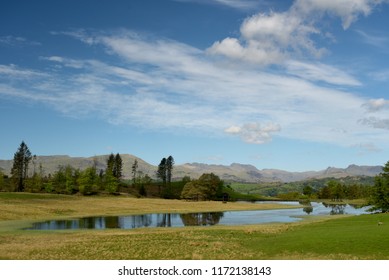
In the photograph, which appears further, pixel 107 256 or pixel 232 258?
pixel 107 256

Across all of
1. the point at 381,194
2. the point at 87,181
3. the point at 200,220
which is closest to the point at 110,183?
the point at 87,181

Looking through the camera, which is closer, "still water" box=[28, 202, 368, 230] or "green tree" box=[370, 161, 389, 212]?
"still water" box=[28, 202, 368, 230]

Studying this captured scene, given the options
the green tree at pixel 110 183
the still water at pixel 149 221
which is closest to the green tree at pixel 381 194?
the still water at pixel 149 221

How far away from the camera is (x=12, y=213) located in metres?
88.4

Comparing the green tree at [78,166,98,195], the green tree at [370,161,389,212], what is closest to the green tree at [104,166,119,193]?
the green tree at [78,166,98,195]

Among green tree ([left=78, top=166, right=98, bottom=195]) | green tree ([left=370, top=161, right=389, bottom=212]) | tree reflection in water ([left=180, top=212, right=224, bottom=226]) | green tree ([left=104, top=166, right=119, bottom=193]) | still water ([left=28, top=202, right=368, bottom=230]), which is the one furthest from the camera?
green tree ([left=104, top=166, right=119, bottom=193])

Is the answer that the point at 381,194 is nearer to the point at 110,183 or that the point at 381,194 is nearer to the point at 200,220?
the point at 200,220

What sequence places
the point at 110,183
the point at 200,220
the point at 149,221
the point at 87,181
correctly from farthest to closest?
the point at 110,183 < the point at 87,181 < the point at 200,220 < the point at 149,221

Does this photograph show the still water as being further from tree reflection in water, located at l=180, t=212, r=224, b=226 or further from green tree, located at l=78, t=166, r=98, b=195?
green tree, located at l=78, t=166, r=98, b=195

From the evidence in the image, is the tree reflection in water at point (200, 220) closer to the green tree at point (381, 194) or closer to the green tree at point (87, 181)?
the green tree at point (381, 194)

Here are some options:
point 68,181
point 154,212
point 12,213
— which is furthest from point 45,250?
point 68,181

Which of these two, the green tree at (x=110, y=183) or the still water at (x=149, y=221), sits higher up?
the green tree at (x=110, y=183)
